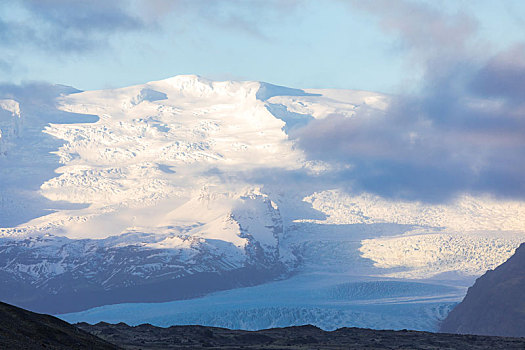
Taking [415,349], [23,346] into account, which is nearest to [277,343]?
[415,349]

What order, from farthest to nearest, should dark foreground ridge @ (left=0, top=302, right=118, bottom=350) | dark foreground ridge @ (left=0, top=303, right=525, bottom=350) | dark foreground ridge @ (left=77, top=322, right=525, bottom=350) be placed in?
dark foreground ridge @ (left=77, top=322, right=525, bottom=350) < dark foreground ridge @ (left=0, top=303, right=525, bottom=350) < dark foreground ridge @ (left=0, top=302, right=118, bottom=350)

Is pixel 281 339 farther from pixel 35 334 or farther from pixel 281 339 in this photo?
pixel 35 334

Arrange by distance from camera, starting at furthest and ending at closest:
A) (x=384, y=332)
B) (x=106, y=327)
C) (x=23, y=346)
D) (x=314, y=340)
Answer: (x=384, y=332)
(x=106, y=327)
(x=314, y=340)
(x=23, y=346)

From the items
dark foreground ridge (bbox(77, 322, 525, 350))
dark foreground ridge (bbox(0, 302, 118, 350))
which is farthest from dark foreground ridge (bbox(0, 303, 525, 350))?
dark foreground ridge (bbox(0, 302, 118, 350))

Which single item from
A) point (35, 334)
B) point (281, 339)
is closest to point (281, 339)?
point (281, 339)

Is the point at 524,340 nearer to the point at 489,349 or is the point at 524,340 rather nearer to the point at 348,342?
the point at 489,349

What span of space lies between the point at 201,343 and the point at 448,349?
1833 inches

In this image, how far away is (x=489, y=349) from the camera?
152 metres

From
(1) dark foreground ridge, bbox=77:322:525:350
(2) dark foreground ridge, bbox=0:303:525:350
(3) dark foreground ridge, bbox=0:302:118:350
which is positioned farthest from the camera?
(1) dark foreground ridge, bbox=77:322:525:350

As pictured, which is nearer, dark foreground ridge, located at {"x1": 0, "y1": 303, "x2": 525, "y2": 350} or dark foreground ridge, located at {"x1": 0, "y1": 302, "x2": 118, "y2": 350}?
dark foreground ridge, located at {"x1": 0, "y1": 302, "x2": 118, "y2": 350}

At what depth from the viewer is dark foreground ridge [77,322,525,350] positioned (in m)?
148

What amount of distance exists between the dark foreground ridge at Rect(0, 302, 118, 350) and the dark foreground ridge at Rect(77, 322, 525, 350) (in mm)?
33307

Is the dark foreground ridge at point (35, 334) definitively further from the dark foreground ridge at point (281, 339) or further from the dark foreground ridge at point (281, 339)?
the dark foreground ridge at point (281, 339)

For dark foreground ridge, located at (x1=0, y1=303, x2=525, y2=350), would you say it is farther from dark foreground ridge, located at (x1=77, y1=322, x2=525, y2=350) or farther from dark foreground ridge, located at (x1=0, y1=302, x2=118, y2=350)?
dark foreground ridge, located at (x1=0, y1=302, x2=118, y2=350)
